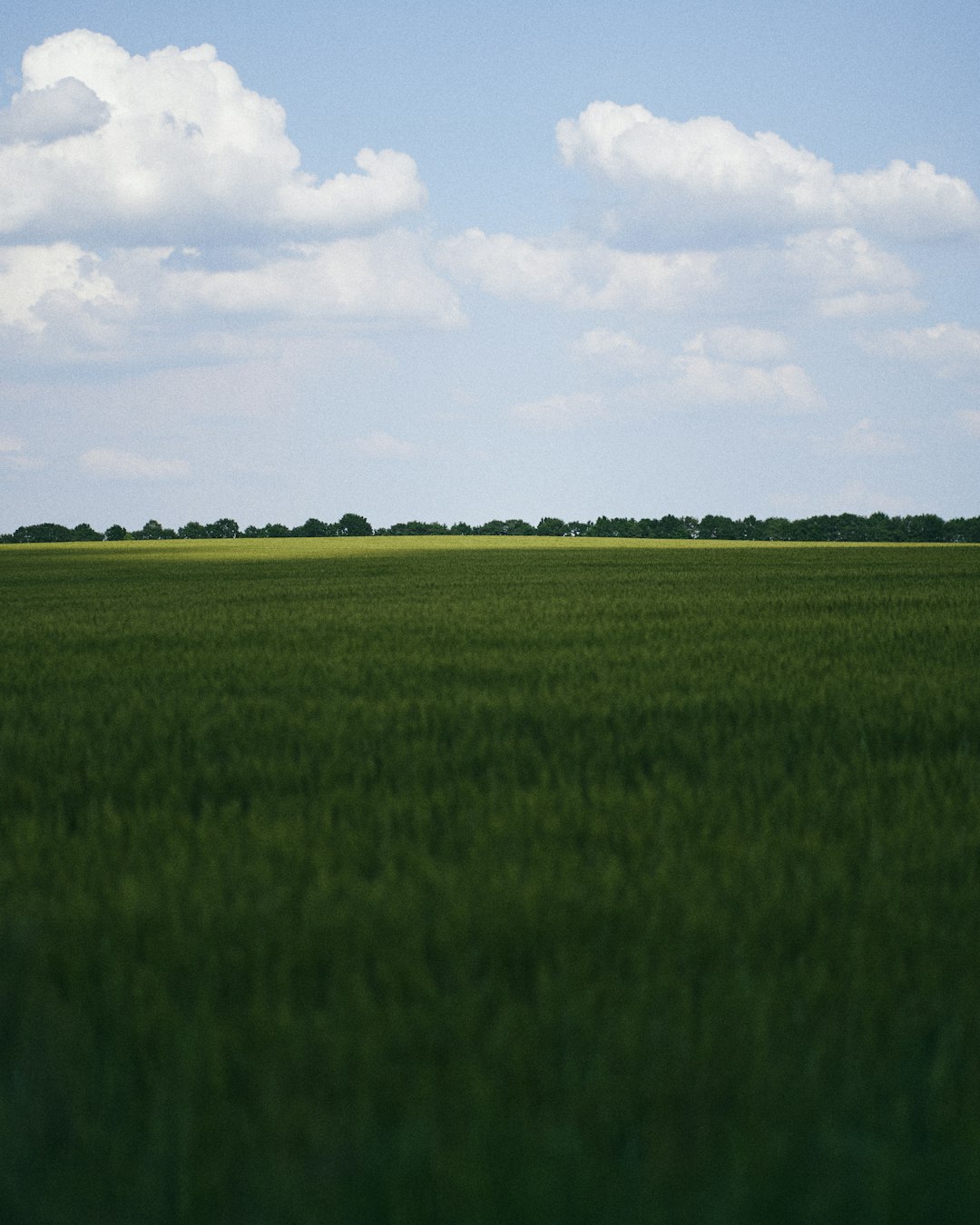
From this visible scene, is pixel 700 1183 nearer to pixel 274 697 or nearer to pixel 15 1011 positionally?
pixel 15 1011

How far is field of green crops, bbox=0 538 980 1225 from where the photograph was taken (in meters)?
1.60

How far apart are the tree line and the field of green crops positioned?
79.9m

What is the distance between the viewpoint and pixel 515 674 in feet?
21.9

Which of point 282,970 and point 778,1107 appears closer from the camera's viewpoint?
point 778,1107

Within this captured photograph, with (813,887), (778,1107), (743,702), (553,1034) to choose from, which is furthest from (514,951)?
(743,702)

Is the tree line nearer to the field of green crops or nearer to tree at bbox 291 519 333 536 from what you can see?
tree at bbox 291 519 333 536

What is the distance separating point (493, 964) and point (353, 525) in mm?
87127

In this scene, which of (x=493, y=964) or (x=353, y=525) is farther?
(x=353, y=525)

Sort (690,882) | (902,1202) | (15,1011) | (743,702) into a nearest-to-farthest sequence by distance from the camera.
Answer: (902,1202) → (15,1011) → (690,882) → (743,702)

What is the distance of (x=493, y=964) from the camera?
2273 millimetres

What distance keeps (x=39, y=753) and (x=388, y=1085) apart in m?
3.24

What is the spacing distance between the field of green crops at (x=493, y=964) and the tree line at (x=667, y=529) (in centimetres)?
7992

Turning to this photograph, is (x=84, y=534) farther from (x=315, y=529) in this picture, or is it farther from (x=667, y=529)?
(x=667, y=529)

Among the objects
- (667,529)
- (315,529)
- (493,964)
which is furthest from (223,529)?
(493,964)
